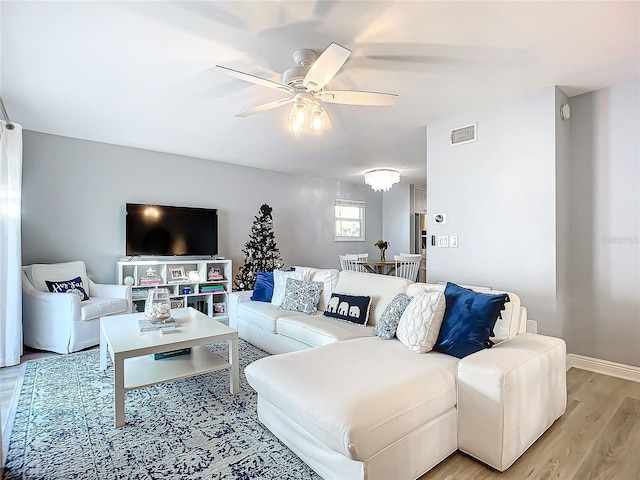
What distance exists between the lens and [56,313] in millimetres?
3510

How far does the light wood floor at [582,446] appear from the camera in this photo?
1.70 meters

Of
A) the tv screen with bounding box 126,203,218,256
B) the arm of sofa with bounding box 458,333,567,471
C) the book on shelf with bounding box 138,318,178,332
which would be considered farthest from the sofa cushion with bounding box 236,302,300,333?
the arm of sofa with bounding box 458,333,567,471

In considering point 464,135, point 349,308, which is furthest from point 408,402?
point 464,135

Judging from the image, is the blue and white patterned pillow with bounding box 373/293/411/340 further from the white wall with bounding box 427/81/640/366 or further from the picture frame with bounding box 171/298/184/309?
the picture frame with bounding box 171/298/184/309

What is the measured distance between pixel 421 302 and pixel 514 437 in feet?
2.80

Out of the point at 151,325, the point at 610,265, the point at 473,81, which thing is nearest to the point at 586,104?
the point at 473,81

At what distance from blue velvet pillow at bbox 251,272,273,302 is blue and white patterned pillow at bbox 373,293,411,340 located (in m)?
1.71

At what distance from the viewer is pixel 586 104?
3096mm

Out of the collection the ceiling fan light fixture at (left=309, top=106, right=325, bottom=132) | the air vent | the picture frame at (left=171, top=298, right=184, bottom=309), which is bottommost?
the picture frame at (left=171, top=298, right=184, bottom=309)

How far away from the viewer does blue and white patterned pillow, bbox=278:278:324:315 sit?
342 centimetres

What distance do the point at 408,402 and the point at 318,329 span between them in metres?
1.29

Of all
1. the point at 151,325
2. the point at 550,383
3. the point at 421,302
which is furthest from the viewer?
the point at 151,325

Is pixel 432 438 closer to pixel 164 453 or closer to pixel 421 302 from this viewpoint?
pixel 421 302

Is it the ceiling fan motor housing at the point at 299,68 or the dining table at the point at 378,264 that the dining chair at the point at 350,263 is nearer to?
the dining table at the point at 378,264
